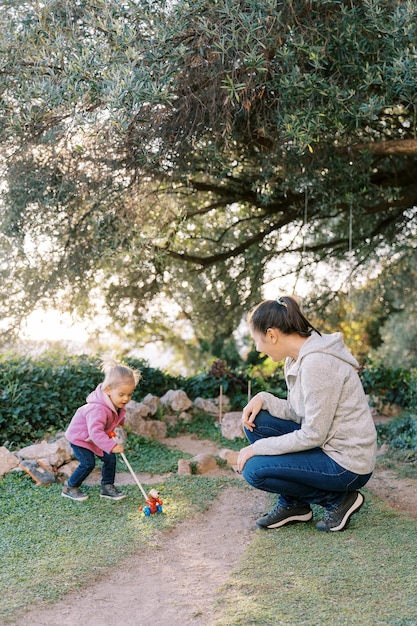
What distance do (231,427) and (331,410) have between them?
10.6ft

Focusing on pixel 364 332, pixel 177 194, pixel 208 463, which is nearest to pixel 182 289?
pixel 177 194

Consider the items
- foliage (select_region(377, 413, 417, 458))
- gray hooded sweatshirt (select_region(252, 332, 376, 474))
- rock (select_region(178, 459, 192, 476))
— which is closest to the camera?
gray hooded sweatshirt (select_region(252, 332, 376, 474))

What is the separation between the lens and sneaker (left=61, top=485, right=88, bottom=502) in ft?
15.4

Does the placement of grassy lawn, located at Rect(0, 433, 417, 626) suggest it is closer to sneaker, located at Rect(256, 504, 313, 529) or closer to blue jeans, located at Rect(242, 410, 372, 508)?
sneaker, located at Rect(256, 504, 313, 529)

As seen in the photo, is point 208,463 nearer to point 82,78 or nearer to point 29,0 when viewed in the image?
point 82,78

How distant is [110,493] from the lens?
475 centimetres

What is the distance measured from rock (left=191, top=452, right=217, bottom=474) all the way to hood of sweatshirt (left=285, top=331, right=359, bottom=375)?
73.4 inches

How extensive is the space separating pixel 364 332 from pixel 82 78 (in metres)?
12.2

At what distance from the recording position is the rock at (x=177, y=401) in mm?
7352

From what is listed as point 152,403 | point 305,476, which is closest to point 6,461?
point 152,403

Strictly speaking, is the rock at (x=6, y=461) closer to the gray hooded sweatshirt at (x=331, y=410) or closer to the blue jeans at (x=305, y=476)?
the blue jeans at (x=305, y=476)

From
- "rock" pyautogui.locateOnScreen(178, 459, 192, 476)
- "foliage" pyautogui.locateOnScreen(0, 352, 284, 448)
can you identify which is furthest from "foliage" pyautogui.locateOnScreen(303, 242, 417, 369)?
"rock" pyautogui.locateOnScreen(178, 459, 192, 476)

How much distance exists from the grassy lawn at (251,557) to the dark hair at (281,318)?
1.14 metres

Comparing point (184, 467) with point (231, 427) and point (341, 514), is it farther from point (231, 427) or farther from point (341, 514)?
point (341, 514)
